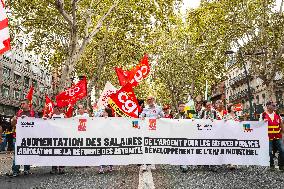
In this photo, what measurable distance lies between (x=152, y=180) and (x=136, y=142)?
175 cm

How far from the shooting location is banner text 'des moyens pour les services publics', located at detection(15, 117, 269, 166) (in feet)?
→ 30.6

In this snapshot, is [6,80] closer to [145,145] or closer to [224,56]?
[224,56]

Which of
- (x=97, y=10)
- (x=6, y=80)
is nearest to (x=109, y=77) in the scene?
(x=6, y=80)

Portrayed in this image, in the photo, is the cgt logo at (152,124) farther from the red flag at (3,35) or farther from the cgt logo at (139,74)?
the red flag at (3,35)

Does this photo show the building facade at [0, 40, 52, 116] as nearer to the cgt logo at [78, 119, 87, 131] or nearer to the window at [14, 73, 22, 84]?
the window at [14, 73, 22, 84]

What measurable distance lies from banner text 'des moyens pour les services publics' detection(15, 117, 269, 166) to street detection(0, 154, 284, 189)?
13.2 inches

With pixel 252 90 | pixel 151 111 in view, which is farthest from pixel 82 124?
→ pixel 252 90

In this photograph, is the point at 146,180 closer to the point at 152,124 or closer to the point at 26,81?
the point at 152,124

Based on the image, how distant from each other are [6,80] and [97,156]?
47.1 metres

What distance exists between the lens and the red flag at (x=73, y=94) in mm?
12586

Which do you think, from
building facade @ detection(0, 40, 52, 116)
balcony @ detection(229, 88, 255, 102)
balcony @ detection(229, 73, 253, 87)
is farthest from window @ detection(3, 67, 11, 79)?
balcony @ detection(229, 88, 255, 102)

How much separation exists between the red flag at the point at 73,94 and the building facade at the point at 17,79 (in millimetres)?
35881

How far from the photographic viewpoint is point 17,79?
59.5 metres

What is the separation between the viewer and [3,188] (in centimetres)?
722
